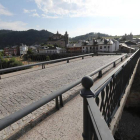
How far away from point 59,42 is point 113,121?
111m

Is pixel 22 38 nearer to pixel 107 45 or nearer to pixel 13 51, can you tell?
pixel 13 51

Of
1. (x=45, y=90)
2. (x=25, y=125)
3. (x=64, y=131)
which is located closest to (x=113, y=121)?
(x=64, y=131)

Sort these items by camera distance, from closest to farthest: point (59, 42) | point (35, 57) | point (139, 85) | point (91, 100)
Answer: point (91, 100) → point (139, 85) → point (35, 57) → point (59, 42)

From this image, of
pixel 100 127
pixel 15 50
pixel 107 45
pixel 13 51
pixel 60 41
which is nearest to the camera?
pixel 100 127

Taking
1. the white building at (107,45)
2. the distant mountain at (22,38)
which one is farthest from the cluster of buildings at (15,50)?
the white building at (107,45)

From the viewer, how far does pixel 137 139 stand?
13453mm

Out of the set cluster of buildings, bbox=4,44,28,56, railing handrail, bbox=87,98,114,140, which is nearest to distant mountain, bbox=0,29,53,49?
cluster of buildings, bbox=4,44,28,56

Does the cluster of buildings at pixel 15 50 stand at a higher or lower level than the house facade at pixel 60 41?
lower

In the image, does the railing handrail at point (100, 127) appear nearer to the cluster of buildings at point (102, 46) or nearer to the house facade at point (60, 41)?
the cluster of buildings at point (102, 46)

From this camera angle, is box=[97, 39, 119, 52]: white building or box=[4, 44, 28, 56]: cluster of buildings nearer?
box=[97, 39, 119, 52]: white building

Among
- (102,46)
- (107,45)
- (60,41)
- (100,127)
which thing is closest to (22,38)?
(60,41)

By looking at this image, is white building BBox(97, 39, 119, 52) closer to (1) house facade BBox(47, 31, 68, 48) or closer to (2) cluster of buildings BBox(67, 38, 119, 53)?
(2) cluster of buildings BBox(67, 38, 119, 53)

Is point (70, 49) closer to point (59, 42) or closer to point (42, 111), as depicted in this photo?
point (59, 42)

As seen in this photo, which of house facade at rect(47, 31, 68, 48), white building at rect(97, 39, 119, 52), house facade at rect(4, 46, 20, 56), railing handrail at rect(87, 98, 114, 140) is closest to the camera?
railing handrail at rect(87, 98, 114, 140)
